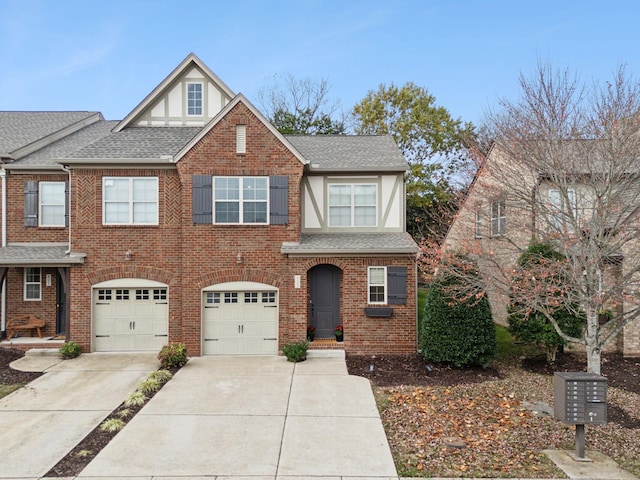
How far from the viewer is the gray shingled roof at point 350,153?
13.7 metres

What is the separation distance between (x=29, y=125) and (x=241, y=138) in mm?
10739

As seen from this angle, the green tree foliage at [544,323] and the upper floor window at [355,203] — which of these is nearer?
the green tree foliage at [544,323]

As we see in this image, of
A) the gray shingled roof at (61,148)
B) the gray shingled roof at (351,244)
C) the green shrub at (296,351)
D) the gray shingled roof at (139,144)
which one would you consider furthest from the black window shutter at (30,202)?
the green shrub at (296,351)

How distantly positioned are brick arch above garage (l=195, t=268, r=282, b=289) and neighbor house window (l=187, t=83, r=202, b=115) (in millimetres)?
6452

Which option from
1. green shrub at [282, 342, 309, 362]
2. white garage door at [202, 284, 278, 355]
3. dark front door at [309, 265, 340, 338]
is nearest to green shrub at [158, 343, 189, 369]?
white garage door at [202, 284, 278, 355]

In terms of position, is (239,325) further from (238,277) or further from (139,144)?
(139,144)

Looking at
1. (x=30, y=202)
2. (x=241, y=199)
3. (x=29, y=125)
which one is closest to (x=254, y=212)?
(x=241, y=199)

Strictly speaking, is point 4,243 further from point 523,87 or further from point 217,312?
point 523,87

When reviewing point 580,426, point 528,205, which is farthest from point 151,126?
point 580,426

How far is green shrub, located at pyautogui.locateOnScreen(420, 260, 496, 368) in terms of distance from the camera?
11117 mm

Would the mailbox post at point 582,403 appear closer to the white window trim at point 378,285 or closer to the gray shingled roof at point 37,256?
the white window trim at point 378,285

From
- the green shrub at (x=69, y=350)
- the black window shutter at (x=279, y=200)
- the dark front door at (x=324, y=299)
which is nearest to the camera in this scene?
the green shrub at (x=69, y=350)

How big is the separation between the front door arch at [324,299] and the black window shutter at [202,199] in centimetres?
377

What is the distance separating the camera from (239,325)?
12945 mm
